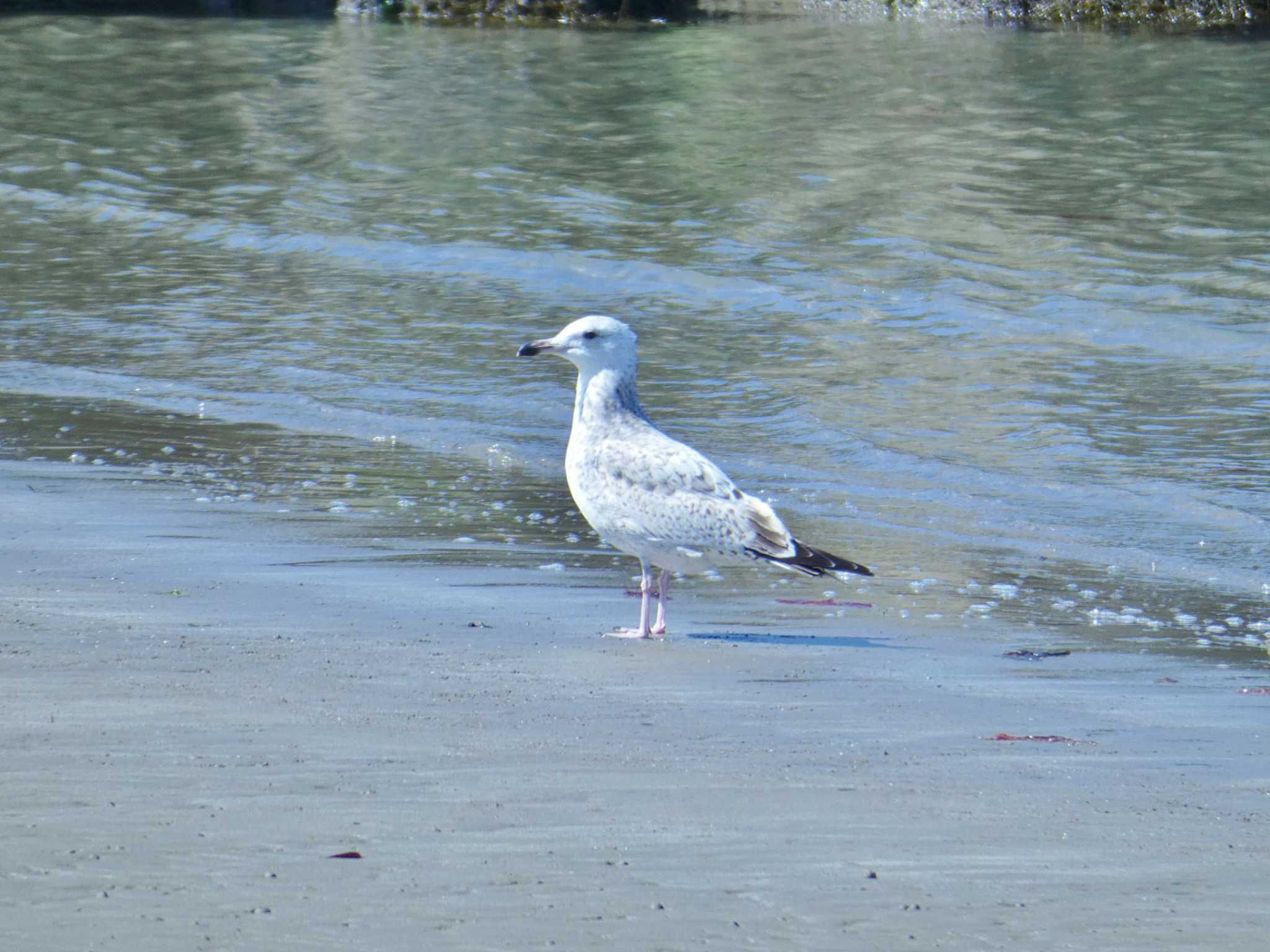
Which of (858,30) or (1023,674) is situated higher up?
(858,30)

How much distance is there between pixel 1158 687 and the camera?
5.26 meters

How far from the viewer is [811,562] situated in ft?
18.7

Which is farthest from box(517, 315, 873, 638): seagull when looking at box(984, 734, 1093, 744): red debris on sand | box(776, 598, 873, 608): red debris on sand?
box(984, 734, 1093, 744): red debris on sand

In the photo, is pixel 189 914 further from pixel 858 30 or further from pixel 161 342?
pixel 858 30

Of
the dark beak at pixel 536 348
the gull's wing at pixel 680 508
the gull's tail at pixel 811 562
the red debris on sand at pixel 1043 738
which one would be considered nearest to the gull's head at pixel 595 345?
the dark beak at pixel 536 348

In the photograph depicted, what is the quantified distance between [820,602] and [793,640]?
0.63 metres

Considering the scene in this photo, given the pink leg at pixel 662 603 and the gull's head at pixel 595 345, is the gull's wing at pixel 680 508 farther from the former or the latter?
the gull's head at pixel 595 345

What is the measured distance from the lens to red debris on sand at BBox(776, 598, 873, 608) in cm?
632

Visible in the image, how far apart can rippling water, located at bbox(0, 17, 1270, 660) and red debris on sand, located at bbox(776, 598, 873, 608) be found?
79 mm

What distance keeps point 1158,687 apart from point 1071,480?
338 cm

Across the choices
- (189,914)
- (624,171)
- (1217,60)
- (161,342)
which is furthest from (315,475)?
(1217,60)

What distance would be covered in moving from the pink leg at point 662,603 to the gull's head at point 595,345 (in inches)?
28.2

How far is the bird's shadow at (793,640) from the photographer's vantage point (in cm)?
568

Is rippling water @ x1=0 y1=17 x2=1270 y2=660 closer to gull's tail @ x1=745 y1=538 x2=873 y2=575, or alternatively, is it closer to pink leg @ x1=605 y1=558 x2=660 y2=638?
gull's tail @ x1=745 y1=538 x2=873 y2=575
